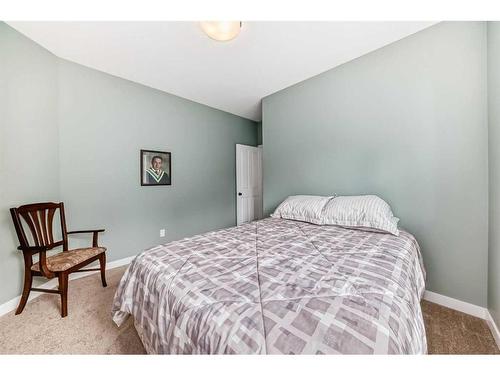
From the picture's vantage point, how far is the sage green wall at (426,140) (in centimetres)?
161

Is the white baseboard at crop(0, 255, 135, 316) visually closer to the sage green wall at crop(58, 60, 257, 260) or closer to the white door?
the sage green wall at crop(58, 60, 257, 260)

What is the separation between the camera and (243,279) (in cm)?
99

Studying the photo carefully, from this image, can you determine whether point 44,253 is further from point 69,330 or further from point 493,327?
point 493,327

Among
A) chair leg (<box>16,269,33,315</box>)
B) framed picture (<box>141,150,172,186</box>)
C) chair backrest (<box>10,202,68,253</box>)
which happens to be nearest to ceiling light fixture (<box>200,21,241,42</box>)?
framed picture (<box>141,150,172,186</box>)

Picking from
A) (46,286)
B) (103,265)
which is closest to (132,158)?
(103,265)

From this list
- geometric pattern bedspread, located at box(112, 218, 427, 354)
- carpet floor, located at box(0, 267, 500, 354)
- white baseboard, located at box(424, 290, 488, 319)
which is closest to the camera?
geometric pattern bedspread, located at box(112, 218, 427, 354)

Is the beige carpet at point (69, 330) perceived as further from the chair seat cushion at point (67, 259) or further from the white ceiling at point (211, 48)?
the white ceiling at point (211, 48)

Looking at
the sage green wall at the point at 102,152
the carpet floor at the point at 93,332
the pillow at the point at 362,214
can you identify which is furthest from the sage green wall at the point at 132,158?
the pillow at the point at 362,214

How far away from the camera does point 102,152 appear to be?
102 inches

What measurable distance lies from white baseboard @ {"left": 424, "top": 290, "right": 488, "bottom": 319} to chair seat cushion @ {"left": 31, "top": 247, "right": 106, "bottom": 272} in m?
3.16

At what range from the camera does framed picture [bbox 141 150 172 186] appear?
295 centimetres
